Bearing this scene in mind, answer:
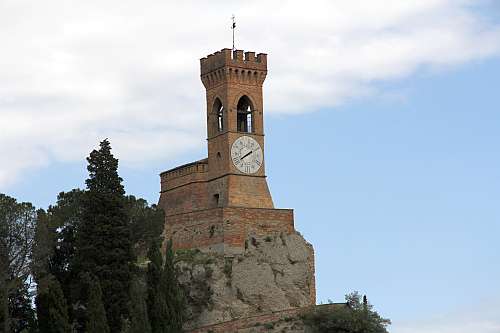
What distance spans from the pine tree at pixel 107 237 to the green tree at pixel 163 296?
1.18m

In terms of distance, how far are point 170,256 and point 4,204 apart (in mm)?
8528

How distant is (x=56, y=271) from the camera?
82.6m

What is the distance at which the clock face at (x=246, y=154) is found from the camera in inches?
3595

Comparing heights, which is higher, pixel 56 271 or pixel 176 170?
pixel 176 170

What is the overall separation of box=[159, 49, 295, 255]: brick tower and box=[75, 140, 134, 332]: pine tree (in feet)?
21.9

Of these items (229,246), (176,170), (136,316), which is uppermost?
(176,170)

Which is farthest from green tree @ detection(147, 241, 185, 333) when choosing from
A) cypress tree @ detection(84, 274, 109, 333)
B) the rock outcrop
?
the rock outcrop

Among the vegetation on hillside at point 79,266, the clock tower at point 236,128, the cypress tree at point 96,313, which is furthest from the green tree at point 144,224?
the cypress tree at point 96,313

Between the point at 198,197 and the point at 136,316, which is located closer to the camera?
the point at 136,316

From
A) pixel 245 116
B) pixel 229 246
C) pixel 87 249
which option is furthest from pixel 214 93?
pixel 87 249

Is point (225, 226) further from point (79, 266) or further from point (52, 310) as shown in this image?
point (52, 310)

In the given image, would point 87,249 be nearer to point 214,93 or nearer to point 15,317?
point 15,317

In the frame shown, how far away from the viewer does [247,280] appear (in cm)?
8725

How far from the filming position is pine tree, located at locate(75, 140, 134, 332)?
80188mm
